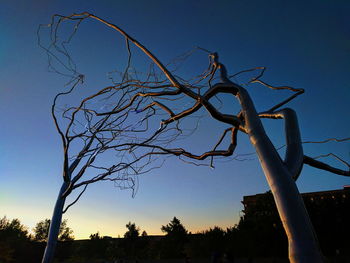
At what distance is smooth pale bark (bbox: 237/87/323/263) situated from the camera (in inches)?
52.0

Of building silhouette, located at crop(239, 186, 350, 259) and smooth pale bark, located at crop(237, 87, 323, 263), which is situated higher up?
building silhouette, located at crop(239, 186, 350, 259)

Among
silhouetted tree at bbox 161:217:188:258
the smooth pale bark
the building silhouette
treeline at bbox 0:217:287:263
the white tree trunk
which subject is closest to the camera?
the smooth pale bark

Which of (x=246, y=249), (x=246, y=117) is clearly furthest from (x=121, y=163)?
(x=246, y=249)

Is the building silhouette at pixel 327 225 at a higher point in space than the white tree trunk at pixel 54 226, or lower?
higher

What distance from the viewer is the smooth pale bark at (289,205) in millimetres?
1321

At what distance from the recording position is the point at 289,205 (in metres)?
1.42

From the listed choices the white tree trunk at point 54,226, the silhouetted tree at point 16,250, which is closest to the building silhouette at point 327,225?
the white tree trunk at point 54,226

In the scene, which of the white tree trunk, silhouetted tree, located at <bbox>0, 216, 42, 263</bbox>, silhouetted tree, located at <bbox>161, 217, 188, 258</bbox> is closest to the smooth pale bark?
the white tree trunk

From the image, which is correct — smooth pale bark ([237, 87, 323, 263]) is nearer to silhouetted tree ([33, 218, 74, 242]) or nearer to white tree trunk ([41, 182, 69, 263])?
white tree trunk ([41, 182, 69, 263])

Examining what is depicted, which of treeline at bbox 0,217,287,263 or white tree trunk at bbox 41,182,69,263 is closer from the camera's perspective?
white tree trunk at bbox 41,182,69,263

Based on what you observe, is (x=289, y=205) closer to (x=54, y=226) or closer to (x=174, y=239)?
(x=54, y=226)

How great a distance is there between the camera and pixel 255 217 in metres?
37.8

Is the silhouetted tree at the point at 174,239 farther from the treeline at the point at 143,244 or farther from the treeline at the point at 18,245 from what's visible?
the treeline at the point at 18,245

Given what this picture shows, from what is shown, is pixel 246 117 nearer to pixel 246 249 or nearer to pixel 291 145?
pixel 291 145
